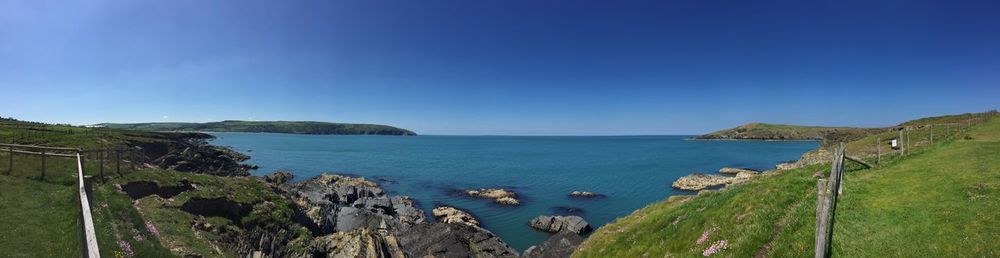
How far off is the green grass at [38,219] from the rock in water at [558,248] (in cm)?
2531

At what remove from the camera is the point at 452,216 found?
157 feet

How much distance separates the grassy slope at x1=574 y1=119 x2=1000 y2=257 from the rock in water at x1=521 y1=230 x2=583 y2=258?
8207 mm

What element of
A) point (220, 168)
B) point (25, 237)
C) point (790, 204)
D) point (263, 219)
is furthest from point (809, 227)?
point (220, 168)

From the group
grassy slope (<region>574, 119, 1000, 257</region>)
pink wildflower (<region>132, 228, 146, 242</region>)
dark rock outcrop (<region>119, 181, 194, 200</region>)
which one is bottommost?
pink wildflower (<region>132, 228, 146, 242</region>)

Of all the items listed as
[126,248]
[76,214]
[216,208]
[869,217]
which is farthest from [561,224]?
[76,214]

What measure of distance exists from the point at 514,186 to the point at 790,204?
61.5 m

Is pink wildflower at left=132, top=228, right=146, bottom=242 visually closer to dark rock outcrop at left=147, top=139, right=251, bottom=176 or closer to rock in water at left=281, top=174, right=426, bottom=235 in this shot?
rock in water at left=281, top=174, right=426, bottom=235

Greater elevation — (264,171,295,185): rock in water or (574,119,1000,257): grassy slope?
(574,119,1000,257): grassy slope

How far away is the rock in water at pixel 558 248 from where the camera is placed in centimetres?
3106

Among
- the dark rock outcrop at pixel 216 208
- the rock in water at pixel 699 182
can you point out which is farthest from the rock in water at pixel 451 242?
the rock in water at pixel 699 182

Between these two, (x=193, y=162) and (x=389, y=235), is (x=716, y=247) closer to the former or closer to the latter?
(x=389, y=235)

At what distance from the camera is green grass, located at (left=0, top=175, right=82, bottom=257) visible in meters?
13.7

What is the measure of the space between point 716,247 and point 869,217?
4.73 meters

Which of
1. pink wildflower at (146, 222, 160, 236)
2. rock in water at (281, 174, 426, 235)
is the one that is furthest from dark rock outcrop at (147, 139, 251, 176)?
pink wildflower at (146, 222, 160, 236)
